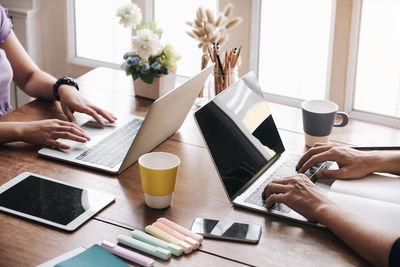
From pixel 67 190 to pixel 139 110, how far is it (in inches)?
21.9

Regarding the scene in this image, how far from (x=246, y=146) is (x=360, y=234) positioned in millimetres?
413

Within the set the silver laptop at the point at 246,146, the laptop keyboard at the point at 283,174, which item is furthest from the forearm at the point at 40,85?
the laptop keyboard at the point at 283,174

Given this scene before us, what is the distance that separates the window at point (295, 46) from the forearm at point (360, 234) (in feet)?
4.63

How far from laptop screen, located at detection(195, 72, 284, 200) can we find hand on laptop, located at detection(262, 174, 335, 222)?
98 mm

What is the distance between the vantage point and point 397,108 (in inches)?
94.7

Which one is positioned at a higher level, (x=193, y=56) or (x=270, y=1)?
(x=270, y=1)

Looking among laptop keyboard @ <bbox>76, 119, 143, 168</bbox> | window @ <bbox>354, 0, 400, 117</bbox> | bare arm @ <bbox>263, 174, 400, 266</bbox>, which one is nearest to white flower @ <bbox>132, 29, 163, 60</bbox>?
laptop keyboard @ <bbox>76, 119, 143, 168</bbox>

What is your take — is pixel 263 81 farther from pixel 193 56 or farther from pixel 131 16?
pixel 131 16

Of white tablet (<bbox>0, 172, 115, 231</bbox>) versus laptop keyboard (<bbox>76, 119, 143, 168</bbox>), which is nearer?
white tablet (<bbox>0, 172, 115, 231</bbox>)

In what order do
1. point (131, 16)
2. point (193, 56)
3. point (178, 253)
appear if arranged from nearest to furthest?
point (178, 253) < point (131, 16) < point (193, 56)

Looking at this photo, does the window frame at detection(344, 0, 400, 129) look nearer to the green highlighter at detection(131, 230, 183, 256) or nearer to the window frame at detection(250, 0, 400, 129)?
the window frame at detection(250, 0, 400, 129)

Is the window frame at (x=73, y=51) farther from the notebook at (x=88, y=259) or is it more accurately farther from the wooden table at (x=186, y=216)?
the notebook at (x=88, y=259)

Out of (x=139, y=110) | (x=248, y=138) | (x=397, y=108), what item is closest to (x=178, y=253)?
(x=248, y=138)

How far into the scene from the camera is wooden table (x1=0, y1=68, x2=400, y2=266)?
42.9 inches
